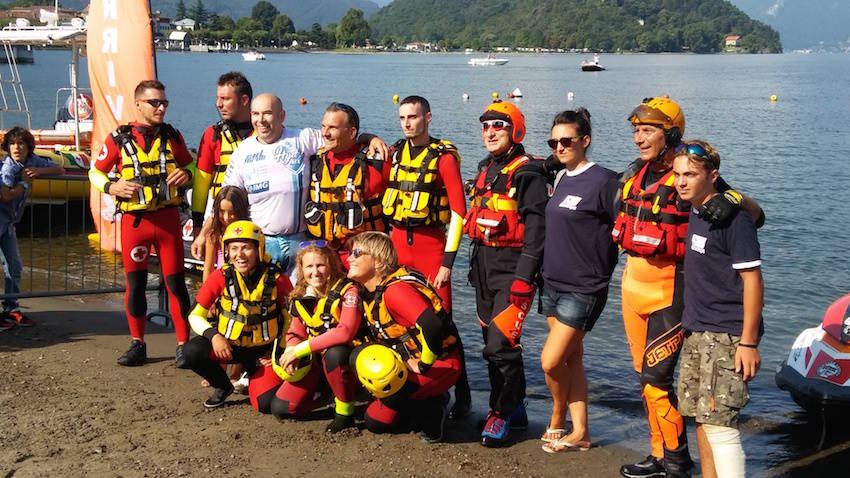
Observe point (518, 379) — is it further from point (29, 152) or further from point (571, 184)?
point (29, 152)

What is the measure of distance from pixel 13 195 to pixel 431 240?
4119 millimetres

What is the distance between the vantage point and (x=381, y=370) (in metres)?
5.36

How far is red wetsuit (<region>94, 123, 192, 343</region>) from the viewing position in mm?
6734

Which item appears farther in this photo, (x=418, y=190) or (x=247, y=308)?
(x=247, y=308)

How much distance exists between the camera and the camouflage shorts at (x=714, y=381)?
442 centimetres

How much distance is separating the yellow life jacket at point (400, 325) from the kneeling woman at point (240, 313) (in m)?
0.82

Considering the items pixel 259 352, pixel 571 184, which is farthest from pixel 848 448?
pixel 259 352

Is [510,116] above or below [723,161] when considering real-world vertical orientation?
above

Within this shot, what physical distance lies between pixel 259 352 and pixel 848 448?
431 cm

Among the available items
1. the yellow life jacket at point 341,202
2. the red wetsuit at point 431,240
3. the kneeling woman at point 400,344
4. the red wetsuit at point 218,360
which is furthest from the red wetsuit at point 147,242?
the kneeling woman at point 400,344

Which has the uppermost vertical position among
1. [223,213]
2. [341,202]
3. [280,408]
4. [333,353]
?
[341,202]

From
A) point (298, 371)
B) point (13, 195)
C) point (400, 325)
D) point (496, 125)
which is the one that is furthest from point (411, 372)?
point (13, 195)

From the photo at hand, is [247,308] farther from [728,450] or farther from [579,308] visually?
[728,450]

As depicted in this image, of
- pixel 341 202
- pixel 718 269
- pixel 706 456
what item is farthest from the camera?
pixel 341 202
